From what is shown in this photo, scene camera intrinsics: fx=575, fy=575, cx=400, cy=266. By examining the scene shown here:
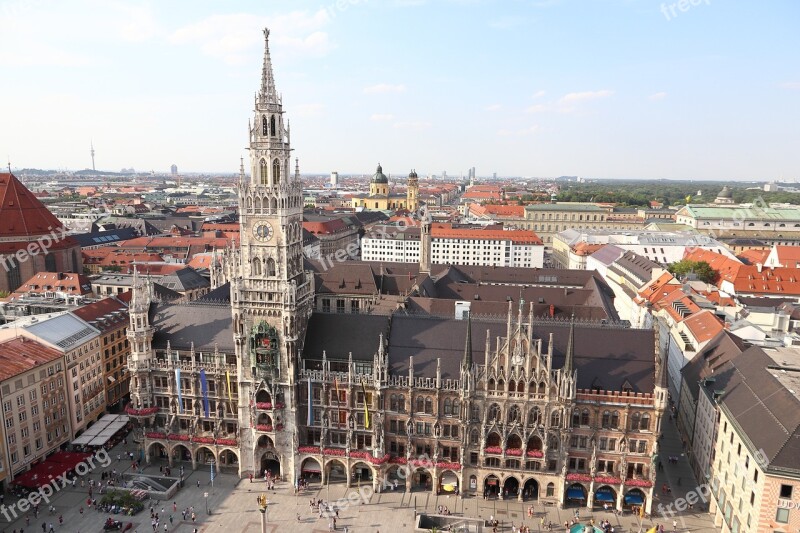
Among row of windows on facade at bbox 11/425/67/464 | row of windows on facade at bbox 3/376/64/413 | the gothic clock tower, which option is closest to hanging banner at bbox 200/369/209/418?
the gothic clock tower

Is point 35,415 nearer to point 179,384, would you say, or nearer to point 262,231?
point 179,384

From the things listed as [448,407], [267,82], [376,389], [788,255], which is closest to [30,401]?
[376,389]

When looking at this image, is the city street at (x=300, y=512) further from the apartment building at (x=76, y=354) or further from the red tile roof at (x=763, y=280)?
the red tile roof at (x=763, y=280)

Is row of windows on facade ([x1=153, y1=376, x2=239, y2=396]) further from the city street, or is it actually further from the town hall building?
the city street

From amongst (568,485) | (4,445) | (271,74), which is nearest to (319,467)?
(568,485)

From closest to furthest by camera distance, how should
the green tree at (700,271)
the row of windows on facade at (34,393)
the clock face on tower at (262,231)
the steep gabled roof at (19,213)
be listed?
the row of windows on facade at (34,393) < the clock face on tower at (262,231) < the steep gabled roof at (19,213) < the green tree at (700,271)

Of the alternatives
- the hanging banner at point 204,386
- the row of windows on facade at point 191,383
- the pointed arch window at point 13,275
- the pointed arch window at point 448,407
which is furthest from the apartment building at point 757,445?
the pointed arch window at point 13,275

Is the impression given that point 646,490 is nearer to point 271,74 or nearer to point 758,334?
point 758,334
